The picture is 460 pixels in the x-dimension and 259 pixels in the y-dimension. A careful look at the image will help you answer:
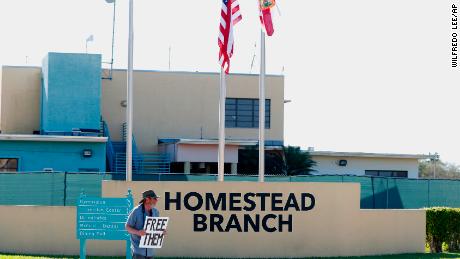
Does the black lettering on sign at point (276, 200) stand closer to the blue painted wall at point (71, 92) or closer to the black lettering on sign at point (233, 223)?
the black lettering on sign at point (233, 223)

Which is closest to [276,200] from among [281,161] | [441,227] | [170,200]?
[170,200]

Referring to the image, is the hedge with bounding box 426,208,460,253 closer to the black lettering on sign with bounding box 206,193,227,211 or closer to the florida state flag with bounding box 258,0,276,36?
the black lettering on sign with bounding box 206,193,227,211

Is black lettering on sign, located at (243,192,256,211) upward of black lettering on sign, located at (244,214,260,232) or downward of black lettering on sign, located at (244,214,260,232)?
upward

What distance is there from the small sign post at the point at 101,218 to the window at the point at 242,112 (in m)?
27.5

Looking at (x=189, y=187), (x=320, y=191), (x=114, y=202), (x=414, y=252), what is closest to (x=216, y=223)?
(x=189, y=187)

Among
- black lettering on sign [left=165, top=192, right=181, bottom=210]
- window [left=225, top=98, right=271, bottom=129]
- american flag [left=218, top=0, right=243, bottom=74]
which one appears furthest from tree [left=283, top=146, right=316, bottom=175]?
american flag [left=218, top=0, right=243, bottom=74]

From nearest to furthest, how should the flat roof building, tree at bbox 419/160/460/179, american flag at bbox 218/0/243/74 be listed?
american flag at bbox 218/0/243/74 < the flat roof building < tree at bbox 419/160/460/179

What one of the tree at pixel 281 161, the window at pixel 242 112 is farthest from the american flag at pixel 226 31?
the window at pixel 242 112

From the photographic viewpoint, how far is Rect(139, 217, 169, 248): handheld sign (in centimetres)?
1366

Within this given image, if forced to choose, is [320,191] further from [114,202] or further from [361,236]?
[114,202]

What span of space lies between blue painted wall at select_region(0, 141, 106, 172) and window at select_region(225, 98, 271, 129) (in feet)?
30.0

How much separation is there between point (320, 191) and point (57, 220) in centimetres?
630

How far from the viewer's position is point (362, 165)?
44031 millimetres

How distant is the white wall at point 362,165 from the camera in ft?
142
